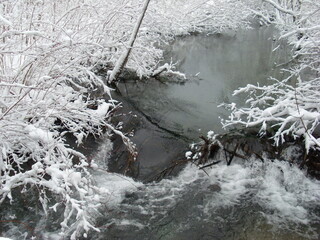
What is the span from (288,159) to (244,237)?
2.15 m

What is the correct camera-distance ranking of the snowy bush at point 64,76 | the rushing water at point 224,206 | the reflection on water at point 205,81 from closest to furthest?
the snowy bush at point 64,76, the rushing water at point 224,206, the reflection on water at point 205,81

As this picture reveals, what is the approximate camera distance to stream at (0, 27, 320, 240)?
4328mm

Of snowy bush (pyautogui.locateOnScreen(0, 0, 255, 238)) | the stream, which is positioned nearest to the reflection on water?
the stream

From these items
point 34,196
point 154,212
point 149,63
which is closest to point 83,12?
point 149,63

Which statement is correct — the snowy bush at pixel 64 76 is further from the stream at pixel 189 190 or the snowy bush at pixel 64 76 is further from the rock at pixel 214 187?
the rock at pixel 214 187

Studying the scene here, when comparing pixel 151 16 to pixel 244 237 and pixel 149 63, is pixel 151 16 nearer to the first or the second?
pixel 149 63

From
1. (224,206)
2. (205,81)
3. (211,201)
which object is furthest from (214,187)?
(205,81)

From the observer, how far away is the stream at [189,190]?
4328mm

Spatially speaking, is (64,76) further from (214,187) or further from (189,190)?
(214,187)

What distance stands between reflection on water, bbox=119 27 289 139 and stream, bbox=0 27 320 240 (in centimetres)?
4

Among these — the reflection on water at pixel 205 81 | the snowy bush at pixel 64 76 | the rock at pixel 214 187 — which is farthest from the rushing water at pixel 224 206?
the reflection on water at pixel 205 81

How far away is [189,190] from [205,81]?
5.28m

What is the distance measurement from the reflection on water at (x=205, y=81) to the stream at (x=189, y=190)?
0.04 m

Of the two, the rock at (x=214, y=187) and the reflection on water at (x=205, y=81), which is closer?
the rock at (x=214, y=187)
